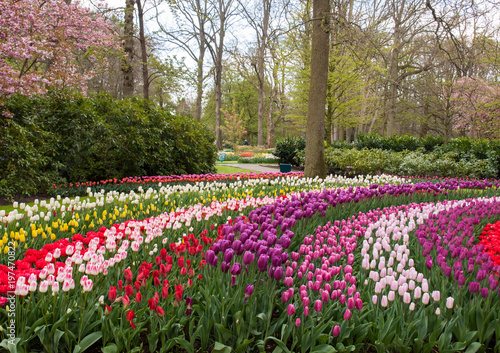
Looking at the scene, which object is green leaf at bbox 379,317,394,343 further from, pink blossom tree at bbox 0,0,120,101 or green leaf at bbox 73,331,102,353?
pink blossom tree at bbox 0,0,120,101

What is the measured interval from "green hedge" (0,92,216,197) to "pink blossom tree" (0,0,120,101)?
68cm

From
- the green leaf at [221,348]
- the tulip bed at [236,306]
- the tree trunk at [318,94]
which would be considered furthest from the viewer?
the tree trunk at [318,94]

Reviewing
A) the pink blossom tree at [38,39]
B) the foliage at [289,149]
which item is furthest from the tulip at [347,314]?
the foliage at [289,149]

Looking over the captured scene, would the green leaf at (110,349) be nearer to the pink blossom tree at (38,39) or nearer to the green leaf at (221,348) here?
the green leaf at (221,348)

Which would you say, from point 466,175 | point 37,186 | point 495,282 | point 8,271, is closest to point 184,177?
point 37,186

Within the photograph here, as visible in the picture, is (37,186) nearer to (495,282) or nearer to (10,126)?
(10,126)

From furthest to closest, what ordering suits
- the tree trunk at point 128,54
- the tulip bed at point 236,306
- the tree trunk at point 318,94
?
the tree trunk at point 128,54, the tree trunk at point 318,94, the tulip bed at point 236,306

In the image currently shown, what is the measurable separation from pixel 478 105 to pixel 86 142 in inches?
709

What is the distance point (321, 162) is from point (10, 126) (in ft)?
23.3

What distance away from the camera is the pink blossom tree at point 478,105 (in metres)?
16.2

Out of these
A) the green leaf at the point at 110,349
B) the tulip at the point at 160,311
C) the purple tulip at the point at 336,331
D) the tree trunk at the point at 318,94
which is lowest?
the green leaf at the point at 110,349

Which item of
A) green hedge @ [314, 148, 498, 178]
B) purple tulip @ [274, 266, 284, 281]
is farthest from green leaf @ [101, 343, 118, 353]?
green hedge @ [314, 148, 498, 178]

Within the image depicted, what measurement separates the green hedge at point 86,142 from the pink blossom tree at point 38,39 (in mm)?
683

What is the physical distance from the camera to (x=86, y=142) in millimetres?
7594
